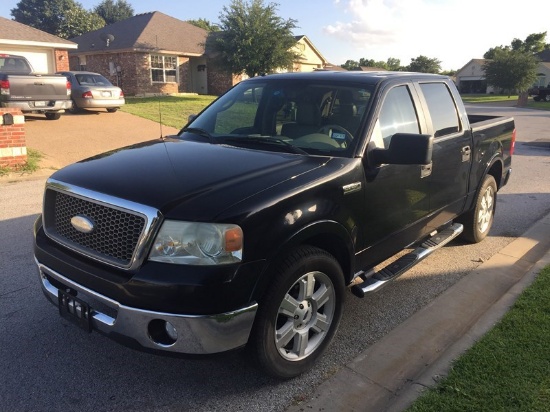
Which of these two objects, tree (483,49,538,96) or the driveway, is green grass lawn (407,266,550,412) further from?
tree (483,49,538,96)

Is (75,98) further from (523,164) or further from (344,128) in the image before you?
(344,128)

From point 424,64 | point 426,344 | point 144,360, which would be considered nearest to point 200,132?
point 144,360

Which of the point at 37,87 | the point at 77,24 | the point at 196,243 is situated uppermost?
the point at 77,24

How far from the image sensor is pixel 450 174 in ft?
15.2

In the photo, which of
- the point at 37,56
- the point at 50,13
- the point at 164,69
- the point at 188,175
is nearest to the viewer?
the point at 188,175

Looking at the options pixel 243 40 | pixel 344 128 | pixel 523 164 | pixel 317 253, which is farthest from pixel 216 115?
pixel 243 40

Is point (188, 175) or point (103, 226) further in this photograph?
point (188, 175)

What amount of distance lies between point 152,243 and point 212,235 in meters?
0.32

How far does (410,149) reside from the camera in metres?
3.27

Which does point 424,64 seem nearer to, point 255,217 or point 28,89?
point 28,89

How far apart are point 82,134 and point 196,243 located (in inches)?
511

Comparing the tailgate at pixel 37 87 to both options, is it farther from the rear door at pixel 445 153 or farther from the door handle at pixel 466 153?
the door handle at pixel 466 153

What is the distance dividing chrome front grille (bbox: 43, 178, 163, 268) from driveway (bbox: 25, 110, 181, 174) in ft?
24.3

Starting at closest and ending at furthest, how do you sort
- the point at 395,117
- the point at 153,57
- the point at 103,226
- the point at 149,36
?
1. the point at 103,226
2. the point at 395,117
3. the point at 153,57
4. the point at 149,36
